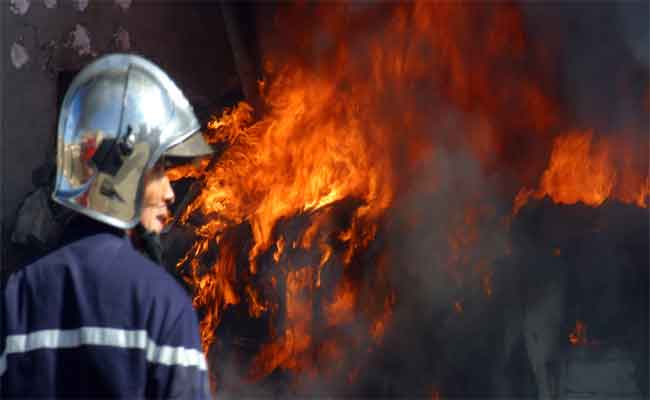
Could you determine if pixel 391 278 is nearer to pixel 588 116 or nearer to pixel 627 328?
pixel 627 328

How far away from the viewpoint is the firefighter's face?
8.55ft

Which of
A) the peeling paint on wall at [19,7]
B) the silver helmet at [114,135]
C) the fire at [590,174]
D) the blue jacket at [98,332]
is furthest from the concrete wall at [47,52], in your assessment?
the blue jacket at [98,332]

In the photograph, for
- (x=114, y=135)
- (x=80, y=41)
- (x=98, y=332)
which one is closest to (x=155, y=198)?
(x=114, y=135)

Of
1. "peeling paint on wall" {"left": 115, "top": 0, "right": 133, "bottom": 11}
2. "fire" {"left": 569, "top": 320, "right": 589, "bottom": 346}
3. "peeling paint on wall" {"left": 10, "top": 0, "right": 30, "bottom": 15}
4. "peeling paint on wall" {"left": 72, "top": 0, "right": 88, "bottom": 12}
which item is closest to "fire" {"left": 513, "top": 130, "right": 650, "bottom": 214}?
"fire" {"left": 569, "top": 320, "right": 589, "bottom": 346}

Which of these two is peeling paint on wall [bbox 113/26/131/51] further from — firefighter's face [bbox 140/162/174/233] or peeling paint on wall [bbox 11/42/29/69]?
firefighter's face [bbox 140/162/174/233]

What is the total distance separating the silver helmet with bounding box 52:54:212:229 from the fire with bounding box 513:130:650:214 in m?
4.31

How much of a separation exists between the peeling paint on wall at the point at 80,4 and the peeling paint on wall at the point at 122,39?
0.33m

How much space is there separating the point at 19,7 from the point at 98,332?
481 cm

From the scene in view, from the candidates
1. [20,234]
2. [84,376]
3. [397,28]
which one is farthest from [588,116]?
[84,376]

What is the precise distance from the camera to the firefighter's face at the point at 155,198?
8.55 ft

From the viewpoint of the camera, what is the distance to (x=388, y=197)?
669 centimetres

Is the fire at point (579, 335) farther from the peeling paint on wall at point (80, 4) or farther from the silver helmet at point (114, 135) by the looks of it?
the peeling paint on wall at point (80, 4)

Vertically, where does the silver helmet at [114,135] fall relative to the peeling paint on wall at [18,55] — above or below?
below

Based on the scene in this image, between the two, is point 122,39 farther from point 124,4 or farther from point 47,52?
point 47,52
